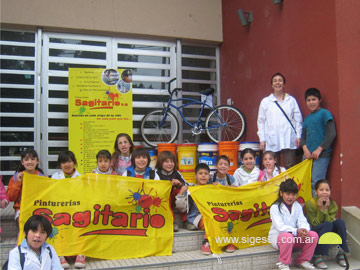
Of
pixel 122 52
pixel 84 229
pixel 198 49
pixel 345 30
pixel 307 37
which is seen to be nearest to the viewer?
pixel 84 229

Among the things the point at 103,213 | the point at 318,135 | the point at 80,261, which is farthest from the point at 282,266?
the point at 80,261

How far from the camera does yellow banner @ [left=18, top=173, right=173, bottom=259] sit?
3732 mm

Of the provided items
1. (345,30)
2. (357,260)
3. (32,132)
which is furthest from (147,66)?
(357,260)

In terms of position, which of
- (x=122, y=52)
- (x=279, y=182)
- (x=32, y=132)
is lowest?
(x=279, y=182)

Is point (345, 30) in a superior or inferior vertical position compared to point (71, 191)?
superior

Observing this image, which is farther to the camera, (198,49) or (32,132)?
(198,49)

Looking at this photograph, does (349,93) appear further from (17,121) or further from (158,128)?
(17,121)

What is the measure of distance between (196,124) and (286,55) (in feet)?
7.55

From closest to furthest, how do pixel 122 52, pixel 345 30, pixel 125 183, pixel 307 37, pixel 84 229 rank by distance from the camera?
pixel 84 229 → pixel 125 183 → pixel 345 30 → pixel 307 37 → pixel 122 52

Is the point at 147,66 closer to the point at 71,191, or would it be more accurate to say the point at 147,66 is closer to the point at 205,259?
the point at 71,191

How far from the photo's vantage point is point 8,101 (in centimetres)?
677

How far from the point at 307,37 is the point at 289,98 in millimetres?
948

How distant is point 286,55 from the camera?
228 inches

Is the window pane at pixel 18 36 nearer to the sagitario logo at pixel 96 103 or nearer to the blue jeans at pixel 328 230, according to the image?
the sagitario logo at pixel 96 103
